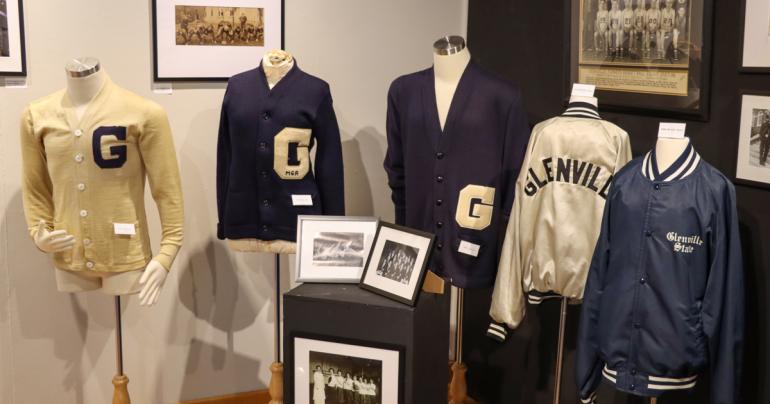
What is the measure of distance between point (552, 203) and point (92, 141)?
1.59 m

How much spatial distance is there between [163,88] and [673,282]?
2246 millimetres

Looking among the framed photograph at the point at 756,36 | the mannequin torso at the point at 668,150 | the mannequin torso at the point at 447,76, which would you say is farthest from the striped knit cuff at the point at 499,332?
the framed photograph at the point at 756,36

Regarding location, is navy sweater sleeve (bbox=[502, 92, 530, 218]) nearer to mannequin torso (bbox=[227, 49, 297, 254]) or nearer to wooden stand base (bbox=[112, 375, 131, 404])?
mannequin torso (bbox=[227, 49, 297, 254])

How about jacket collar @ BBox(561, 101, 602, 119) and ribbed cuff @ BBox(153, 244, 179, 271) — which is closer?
jacket collar @ BBox(561, 101, 602, 119)

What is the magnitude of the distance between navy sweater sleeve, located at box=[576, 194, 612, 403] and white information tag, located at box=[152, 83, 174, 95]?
195 cm

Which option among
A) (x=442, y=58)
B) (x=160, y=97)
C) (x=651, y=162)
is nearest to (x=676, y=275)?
(x=651, y=162)

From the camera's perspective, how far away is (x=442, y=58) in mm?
3260

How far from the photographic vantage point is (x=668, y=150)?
2.52 metres

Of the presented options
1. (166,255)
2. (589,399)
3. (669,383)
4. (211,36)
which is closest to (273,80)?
(211,36)

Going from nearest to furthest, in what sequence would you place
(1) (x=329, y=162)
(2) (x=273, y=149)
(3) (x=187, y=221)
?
1. (2) (x=273, y=149)
2. (1) (x=329, y=162)
3. (3) (x=187, y=221)

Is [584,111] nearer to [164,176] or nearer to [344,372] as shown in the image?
[344,372]

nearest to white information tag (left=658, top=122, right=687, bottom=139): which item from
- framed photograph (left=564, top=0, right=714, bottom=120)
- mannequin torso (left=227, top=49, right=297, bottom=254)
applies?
framed photograph (left=564, top=0, right=714, bottom=120)

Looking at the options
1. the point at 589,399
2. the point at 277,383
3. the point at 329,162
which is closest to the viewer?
the point at 589,399

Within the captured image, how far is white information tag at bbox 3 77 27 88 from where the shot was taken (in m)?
3.44
